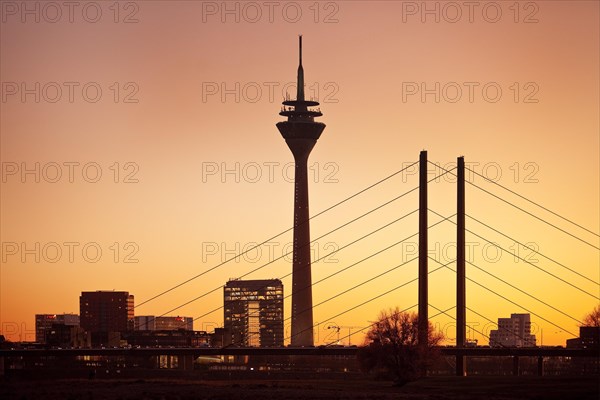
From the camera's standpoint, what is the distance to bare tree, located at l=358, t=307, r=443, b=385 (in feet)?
491

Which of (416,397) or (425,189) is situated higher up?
(425,189)

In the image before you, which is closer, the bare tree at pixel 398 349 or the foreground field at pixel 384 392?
the foreground field at pixel 384 392

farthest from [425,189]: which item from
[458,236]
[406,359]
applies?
[406,359]

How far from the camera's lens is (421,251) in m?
179

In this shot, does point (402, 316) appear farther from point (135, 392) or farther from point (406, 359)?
point (135, 392)

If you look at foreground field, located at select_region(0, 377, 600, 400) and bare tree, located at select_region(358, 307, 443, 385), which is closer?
foreground field, located at select_region(0, 377, 600, 400)

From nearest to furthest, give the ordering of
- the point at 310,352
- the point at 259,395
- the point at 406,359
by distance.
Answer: the point at 259,395
the point at 406,359
the point at 310,352

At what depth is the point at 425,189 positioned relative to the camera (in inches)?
7298

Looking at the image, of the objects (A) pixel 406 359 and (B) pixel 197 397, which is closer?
(B) pixel 197 397

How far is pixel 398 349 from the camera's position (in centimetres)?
15075

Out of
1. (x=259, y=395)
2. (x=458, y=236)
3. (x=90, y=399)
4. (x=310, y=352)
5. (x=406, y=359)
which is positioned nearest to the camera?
(x=90, y=399)

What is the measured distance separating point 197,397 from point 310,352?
252ft

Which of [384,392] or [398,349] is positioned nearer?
[384,392]

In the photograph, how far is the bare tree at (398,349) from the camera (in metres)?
150
